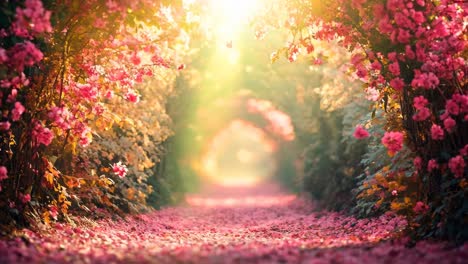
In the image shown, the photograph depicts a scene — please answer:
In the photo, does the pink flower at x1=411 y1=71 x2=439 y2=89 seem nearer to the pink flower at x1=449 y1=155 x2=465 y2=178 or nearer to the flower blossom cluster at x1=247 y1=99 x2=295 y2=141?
the pink flower at x1=449 y1=155 x2=465 y2=178

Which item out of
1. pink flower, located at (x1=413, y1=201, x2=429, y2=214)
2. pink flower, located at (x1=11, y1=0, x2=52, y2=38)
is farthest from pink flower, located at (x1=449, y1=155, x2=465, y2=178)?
pink flower, located at (x1=11, y1=0, x2=52, y2=38)

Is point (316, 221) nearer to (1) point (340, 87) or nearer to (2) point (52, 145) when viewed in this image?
(1) point (340, 87)

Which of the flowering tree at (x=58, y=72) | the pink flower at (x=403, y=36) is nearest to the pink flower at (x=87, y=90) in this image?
the flowering tree at (x=58, y=72)

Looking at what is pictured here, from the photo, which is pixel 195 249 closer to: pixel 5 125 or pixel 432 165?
pixel 5 125

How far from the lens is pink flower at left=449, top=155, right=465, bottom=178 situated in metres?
7.86

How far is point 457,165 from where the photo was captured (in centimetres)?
789

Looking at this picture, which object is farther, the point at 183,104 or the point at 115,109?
the point at 183,104

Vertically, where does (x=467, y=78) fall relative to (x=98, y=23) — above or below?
below

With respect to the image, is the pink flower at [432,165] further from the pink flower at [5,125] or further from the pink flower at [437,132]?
the pink flower at [5,125]

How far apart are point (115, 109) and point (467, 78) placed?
362 inches

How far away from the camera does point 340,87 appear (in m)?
18.2

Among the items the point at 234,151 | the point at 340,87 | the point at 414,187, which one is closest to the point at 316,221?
the point at 340,87

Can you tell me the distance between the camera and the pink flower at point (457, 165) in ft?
25.8

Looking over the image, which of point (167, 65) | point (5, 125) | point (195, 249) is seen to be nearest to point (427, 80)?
point (195, 249)
